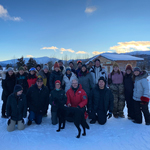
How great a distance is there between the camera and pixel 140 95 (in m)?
3.88

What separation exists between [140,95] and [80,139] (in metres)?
2.30

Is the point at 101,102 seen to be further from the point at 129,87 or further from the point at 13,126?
the point at 13,126

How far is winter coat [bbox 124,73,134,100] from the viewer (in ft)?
13.9

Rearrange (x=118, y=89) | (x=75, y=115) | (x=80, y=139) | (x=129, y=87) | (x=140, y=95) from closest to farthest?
1. (x=80, y=139)
2. (x=75, y=115)
3. (x=140, y=95)
4. (x=129, y=87)
5. (x=118, y=89)

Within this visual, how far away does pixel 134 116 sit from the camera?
4.23 m

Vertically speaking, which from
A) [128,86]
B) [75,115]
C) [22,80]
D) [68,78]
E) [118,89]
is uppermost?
[68,78]

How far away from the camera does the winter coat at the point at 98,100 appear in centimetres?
400

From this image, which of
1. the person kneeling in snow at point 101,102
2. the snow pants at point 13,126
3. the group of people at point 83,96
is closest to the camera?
the snow pants at point 13,126

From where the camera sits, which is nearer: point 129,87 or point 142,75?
point 142,75

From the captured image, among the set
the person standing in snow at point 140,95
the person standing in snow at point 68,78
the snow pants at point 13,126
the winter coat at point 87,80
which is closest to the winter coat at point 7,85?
the snow pants at point 13,126

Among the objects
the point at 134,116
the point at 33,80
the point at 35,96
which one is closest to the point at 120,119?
the point at 134,116

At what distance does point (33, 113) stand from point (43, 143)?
4.36 feet

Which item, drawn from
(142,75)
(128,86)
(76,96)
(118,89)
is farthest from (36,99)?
(142,75)

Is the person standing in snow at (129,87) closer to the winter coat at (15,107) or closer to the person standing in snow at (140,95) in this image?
the person standing in snow at (140,95)
